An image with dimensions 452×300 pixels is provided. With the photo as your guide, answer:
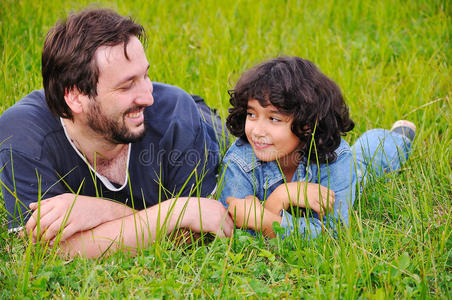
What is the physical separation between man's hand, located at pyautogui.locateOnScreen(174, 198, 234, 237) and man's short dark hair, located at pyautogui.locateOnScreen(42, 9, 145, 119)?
851 millimetres

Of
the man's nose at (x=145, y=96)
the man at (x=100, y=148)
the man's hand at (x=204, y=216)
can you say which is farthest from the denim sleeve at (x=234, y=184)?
the man's nose at (x=145, y=96)

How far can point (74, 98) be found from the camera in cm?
290

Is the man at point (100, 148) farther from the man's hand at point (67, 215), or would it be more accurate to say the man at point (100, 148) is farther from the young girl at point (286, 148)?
the young girl at point (286, 148)

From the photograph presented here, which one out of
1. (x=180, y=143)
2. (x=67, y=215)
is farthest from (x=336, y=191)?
(x=67, y=215)

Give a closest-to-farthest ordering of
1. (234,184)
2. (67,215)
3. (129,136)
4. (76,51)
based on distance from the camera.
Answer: (67,215), (76,51), (129,136), (234,184)

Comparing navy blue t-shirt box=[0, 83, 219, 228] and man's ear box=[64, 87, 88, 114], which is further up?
man's ear box=[64, 87, 88, 114]

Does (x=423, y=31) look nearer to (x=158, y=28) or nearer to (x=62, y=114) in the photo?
(x=158, y=28)

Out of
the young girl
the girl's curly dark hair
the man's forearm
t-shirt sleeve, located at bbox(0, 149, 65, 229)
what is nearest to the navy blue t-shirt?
t-shirt sleeve, located at bbox(0, 149, 65, 229)

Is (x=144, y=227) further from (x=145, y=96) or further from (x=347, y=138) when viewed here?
(x=347, y=138)

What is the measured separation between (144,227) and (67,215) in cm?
42

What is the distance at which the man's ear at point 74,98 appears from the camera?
289cm

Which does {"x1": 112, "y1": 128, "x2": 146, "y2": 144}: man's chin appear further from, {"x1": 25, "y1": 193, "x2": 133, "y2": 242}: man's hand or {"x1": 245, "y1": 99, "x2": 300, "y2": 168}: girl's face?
{"x1": 245, "y1": 99, "x2": 300, "y2": 168}: girl's face

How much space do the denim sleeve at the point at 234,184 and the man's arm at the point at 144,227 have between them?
336mm

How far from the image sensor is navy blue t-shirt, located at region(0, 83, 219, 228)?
2.74 meters
